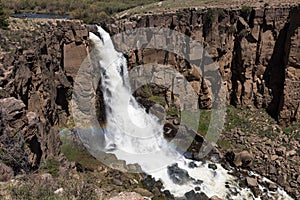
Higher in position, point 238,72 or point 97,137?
point 238,72

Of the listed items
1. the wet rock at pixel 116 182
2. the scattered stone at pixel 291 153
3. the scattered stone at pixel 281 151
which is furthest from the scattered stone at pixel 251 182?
the wet rock at pixel 116 182

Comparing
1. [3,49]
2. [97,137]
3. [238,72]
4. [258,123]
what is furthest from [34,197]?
[238,72]

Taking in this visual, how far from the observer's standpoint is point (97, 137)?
87.0 ft

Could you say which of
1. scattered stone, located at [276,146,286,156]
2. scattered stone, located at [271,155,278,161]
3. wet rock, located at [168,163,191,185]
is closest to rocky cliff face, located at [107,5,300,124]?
scattered stone, located at [276,146,286,156]

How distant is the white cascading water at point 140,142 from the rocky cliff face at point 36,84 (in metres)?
2.90

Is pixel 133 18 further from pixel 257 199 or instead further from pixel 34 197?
pixel 34 197

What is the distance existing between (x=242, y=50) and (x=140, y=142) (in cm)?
1276

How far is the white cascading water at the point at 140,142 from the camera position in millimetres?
23234

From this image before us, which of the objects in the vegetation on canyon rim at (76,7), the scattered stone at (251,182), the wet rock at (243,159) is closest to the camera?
the scattered stone at (251,182)

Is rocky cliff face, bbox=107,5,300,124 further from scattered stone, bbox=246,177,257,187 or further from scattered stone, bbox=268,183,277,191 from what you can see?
scattered stone, bbox=246,177,257,187

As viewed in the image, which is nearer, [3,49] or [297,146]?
[3,49]

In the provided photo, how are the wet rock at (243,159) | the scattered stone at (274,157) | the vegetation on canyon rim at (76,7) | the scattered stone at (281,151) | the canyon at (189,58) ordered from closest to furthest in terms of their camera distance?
the canyon at (189,58) → the scattered stone at (274,157) → the scattered stone at (281,151) → the wet rock at (243,159) → the vegetation on canyon rim at (76,7)

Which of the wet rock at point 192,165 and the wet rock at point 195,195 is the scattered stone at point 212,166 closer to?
the wet rock at point 192,165

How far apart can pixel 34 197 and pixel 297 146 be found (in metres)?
22.6
